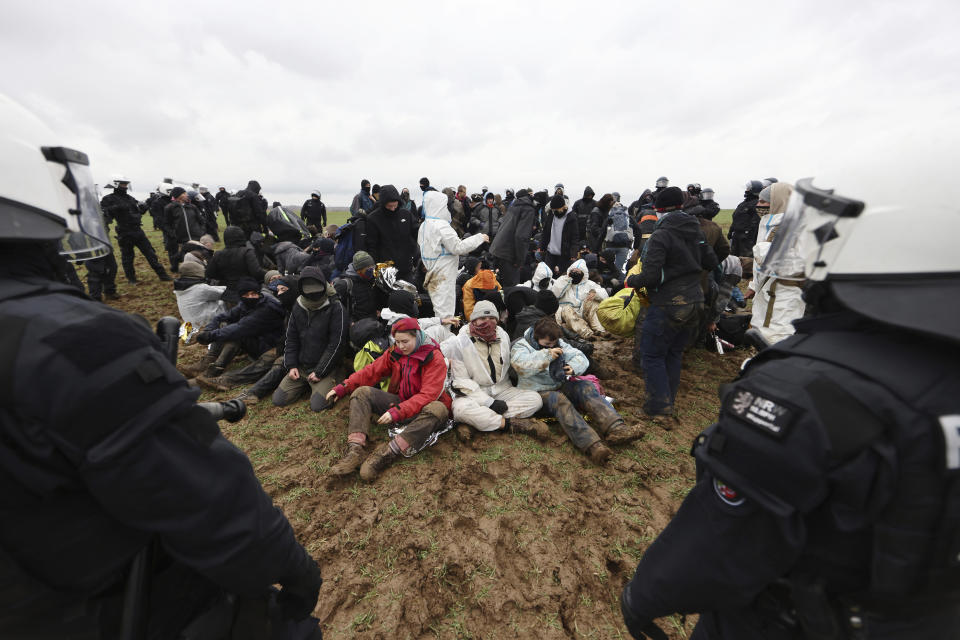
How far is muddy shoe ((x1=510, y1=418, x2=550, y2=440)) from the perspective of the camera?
12.4 ft

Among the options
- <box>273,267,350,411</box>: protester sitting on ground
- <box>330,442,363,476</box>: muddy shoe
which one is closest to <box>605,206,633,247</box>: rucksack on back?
<box>273,267,350,411</box>: protester sitting on ground

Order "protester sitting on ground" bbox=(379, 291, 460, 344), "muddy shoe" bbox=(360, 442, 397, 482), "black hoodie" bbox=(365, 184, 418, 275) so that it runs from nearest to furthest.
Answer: "muddy shoe" bbox=(360, 442, 397, 482), "protester sitting on ground" bbox=(379, 291, 460, 344), "black hoodie" bbox=(365, 184, 418, 275)

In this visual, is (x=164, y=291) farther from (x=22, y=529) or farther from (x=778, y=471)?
(x=778, y=471)

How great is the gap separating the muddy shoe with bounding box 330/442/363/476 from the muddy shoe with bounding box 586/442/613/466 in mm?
2180

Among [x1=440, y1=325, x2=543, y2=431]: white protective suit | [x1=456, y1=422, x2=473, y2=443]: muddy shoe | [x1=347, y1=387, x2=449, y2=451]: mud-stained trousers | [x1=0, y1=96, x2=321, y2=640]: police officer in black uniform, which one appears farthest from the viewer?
[x1=440, y1=325, x2=543, y2=431]: white protective suit

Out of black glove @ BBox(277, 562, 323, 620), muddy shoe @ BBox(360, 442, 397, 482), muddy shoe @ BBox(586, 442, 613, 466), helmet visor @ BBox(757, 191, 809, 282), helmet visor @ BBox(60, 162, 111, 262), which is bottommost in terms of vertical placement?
muddy shoe @ BBox(586, 442, 613, 466)

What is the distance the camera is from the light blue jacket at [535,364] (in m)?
4.11

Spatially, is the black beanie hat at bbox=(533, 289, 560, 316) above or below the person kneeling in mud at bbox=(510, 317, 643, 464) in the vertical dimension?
above

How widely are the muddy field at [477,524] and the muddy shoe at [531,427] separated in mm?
74

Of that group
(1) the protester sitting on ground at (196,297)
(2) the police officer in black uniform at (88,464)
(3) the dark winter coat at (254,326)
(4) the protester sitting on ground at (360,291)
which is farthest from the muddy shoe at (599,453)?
(1) the protester sitting on ground at (196,297)

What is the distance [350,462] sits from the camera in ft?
11.0

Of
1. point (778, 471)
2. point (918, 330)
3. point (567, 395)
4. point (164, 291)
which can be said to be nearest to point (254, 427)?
point (567, 395)

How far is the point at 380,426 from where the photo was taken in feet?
13.4

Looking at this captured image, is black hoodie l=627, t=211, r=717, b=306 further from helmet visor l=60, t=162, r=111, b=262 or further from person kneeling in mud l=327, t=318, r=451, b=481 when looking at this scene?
helmet visor l=60, t=162, r=111, b=262
